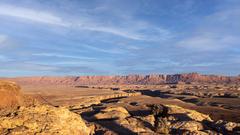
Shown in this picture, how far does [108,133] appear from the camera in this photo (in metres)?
15.4

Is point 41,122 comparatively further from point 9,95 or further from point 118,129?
point 9,95

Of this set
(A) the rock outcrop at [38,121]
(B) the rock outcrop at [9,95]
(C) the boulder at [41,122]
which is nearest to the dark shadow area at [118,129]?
(A) the rock outcrop at [38,121]

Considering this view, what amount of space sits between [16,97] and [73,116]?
6.44 metres

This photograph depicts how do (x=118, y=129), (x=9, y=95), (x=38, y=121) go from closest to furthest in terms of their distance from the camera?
1. (x=38, y=121)
2. (x=118, y=129)
3. (x=9, y=95)

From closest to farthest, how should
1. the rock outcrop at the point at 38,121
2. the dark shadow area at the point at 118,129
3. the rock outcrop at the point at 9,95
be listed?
1. the rock outcrop at the point at 38,121
2. the dark shadow area at the point at 118,129
3. the rock outcrop at the point at 9,95

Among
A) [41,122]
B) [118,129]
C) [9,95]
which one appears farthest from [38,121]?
[9,95]

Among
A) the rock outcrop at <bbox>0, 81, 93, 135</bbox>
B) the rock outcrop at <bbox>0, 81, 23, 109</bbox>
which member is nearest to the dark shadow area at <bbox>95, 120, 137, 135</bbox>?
the rock outcrop at <bbox>0, 81, 93, 135</bbox>

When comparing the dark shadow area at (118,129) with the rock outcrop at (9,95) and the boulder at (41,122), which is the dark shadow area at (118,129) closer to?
the boulder at (41,122)

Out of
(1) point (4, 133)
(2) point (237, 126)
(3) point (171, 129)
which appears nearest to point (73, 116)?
(1) point (4, 133)

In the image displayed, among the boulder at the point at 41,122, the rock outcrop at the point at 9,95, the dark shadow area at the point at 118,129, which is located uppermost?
the rock outcrop at the point at 9,95

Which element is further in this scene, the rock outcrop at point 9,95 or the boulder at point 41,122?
the rock outcrop at point 9,95

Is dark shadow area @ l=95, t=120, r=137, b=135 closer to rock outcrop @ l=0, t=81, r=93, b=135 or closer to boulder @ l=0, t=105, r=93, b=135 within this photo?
rock outcrop @ l=0, t=81, r=93, b=135

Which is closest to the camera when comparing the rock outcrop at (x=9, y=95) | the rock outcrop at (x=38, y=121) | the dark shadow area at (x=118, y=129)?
the rock outcrop at (x=38, y=121)

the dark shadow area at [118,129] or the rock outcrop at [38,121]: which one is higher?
the rock outcrop at [38,121]
